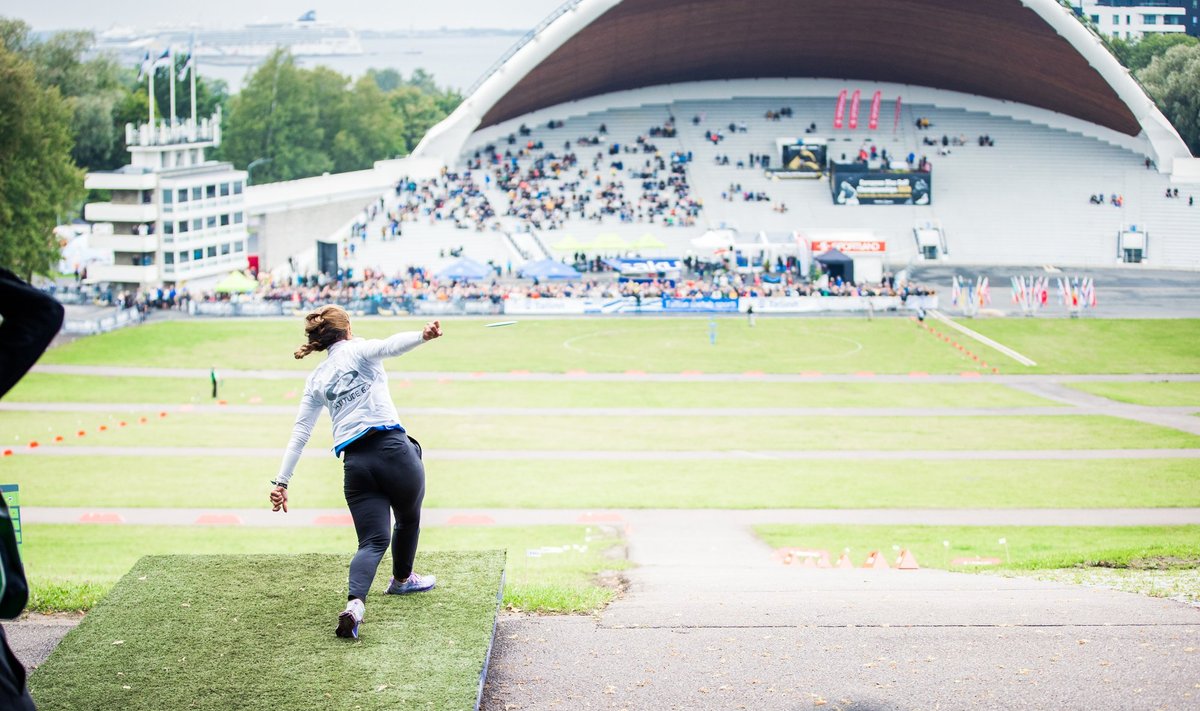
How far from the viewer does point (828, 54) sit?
288 ft

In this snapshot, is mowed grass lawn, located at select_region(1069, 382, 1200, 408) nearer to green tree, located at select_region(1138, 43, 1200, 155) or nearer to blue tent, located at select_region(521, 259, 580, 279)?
blue tent, located at select_region(521, 259, 580, 279)

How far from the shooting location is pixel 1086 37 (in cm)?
7306

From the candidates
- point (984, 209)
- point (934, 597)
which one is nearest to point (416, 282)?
point (984, 209)

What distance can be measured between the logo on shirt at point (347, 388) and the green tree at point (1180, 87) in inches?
3177

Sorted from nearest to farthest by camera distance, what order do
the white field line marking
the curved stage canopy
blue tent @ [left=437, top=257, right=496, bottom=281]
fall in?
the white field line marking
blue tent @ [left=437, top=257, right=496, bottom=281]
the curved stage canopy

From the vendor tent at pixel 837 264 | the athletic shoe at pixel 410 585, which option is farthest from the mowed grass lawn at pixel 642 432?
the vendor tent at pixel 837 264

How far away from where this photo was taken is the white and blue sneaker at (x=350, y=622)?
31.1 ft

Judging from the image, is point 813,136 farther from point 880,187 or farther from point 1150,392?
point 1150,392

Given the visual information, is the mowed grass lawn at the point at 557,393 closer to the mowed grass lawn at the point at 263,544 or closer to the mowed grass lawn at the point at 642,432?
the mowed grass lawn at the point at 642,432

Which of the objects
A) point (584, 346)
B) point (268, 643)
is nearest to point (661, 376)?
point (584, 346)

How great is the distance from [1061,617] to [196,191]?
205 feet

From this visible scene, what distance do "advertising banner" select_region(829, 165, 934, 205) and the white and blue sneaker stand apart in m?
74.1

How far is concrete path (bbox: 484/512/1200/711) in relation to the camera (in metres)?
9.10

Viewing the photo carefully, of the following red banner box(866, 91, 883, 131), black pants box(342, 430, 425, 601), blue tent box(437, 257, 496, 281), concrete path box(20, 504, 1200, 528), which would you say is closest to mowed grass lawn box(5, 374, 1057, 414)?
concrete path box(20, 504, 1200, 528)
